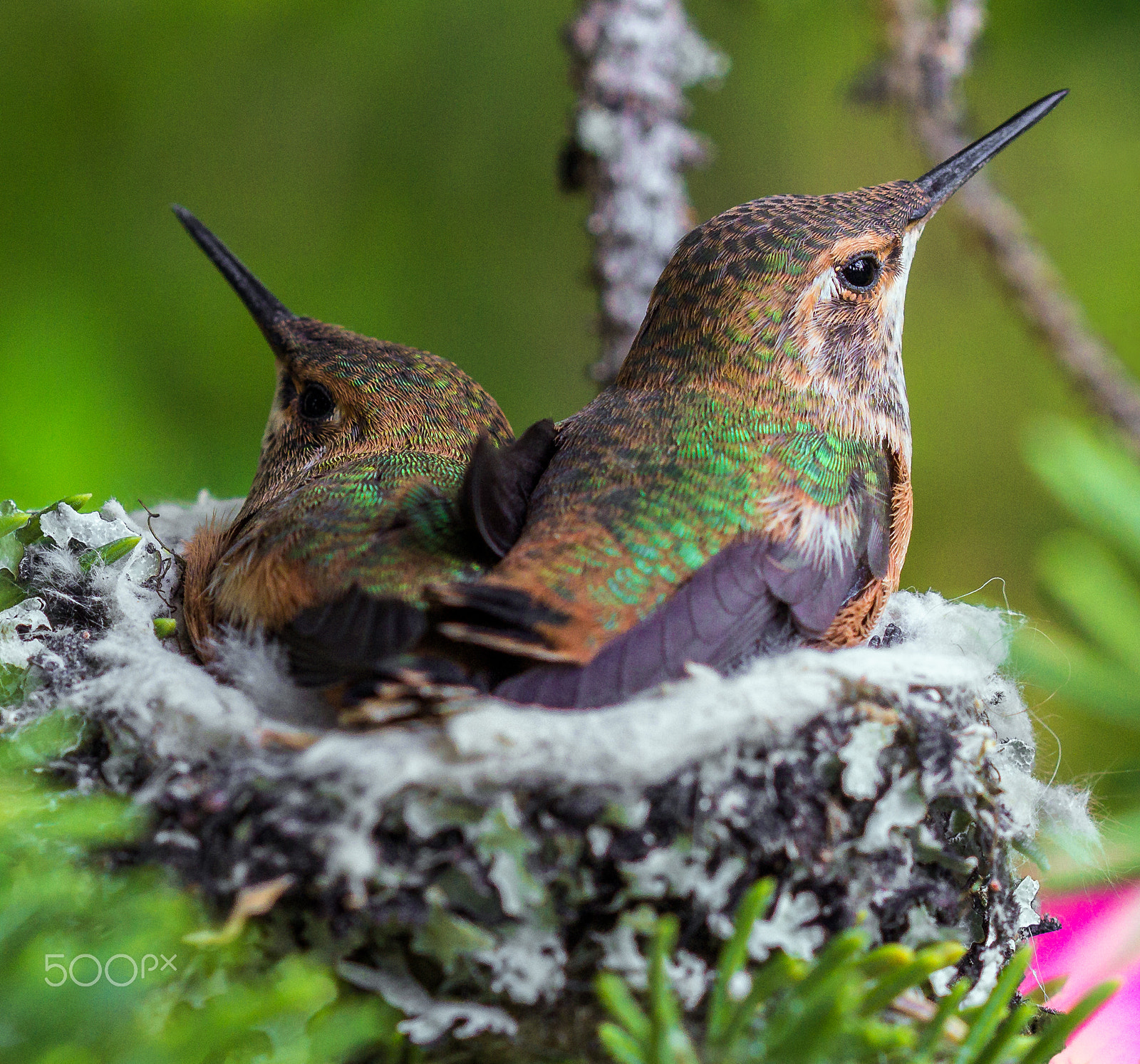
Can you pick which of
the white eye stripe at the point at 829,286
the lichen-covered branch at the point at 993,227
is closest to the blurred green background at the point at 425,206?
the lichen-covered branch at the point at 993,227

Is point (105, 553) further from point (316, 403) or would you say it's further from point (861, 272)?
point (861, 272)

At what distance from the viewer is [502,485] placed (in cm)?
135

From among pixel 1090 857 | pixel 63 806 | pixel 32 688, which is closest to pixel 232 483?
pixel 32 688

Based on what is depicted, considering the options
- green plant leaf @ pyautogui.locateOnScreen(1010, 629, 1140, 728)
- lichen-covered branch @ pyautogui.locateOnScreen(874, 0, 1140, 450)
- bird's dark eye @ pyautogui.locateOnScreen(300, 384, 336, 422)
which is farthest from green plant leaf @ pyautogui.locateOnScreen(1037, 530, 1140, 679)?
bird's dark eye @ pyautogui.locateOnScreen(300, 384, 336, 422)

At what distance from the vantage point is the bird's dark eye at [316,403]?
5.61 feet

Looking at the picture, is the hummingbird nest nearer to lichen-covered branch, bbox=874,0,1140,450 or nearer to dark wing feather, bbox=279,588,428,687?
dark wing feather, bbox=279,588,428,687

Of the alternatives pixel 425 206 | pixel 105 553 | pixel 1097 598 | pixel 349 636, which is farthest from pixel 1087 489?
pixel 425 206

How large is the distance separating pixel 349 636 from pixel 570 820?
0.33m

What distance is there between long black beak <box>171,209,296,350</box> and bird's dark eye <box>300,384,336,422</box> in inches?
6.1

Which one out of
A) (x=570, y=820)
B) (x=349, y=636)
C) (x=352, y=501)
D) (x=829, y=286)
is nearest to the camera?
(x=570, y=820)

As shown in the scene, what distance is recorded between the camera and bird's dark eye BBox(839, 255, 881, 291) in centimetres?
155

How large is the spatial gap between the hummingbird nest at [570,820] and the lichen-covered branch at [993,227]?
1.12 m

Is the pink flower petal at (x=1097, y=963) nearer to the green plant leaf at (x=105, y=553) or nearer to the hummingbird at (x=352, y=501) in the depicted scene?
the hummingbird at (x=352, y=501)

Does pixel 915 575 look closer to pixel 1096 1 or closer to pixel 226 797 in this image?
pixel 1096 1
